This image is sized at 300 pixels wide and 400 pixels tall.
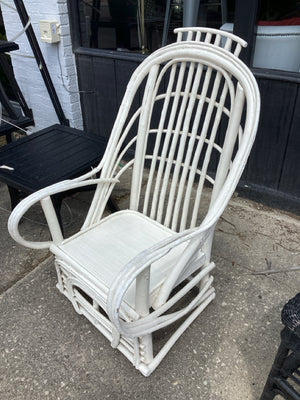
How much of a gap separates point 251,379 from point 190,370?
10.1 inches

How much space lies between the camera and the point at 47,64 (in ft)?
9.43

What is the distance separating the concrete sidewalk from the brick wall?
60.8 inches

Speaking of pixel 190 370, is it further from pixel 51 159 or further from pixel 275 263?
pixel 51 159

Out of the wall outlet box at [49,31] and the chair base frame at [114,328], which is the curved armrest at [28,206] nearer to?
the chair base frame at [114,328]

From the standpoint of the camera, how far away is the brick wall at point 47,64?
261 cm

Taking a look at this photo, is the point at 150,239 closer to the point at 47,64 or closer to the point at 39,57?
the point at 39,57

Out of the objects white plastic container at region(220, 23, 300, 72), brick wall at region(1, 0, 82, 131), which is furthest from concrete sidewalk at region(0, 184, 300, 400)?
brick wall at region(1, 0, 82, 131)

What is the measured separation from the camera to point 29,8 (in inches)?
106

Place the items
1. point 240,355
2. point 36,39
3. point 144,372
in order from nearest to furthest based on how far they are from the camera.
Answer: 1. point 144,372
2. point 240,355
3. point 36,39

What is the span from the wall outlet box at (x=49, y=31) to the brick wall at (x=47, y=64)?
0.04 meters

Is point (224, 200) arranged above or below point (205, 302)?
above

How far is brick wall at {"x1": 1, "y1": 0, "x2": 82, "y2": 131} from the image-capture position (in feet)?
8.57

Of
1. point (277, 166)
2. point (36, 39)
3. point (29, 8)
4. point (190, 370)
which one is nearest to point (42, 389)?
point (190, 370)

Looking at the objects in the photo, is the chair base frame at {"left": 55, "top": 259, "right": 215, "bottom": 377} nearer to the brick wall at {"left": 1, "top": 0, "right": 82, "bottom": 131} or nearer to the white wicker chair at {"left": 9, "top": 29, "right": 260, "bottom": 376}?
the white wicker chair at {"left": 9, "top": 29, "right": 260, "bottom": 376}
